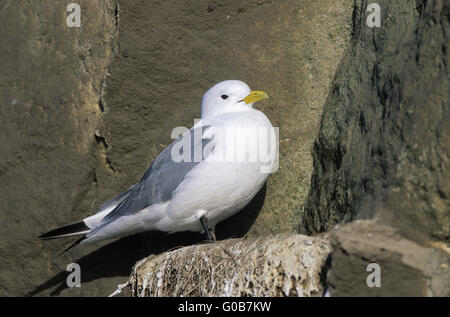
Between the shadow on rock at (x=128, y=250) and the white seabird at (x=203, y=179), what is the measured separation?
0.39 m

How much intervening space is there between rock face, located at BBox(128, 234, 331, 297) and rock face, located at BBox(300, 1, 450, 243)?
39 centimetres

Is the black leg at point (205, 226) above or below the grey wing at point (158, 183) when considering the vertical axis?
below

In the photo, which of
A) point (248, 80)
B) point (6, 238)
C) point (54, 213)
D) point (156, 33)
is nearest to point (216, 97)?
point (248, 80)

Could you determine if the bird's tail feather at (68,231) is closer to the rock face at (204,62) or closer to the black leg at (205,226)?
the rock face at (204,62)

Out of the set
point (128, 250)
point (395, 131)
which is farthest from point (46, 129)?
point (395, 131)

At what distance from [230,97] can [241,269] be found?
1.61m

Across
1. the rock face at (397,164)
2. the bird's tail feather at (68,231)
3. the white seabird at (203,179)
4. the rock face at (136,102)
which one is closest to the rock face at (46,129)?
the rock face at (136,102)

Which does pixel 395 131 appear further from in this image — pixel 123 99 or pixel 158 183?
pixel 123 99

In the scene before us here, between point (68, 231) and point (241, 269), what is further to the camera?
point (68, 231)

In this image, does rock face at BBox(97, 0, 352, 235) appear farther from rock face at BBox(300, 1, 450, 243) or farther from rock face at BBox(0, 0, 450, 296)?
rock face at BBox(300, 1, 450, 243)

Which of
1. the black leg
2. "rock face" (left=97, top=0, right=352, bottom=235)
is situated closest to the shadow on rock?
"rock face" (left=97, top=0, right=352, bottom=235)

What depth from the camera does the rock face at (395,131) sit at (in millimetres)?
2936

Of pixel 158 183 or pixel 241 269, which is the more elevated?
pixel 158 183

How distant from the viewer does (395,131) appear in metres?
3.18
